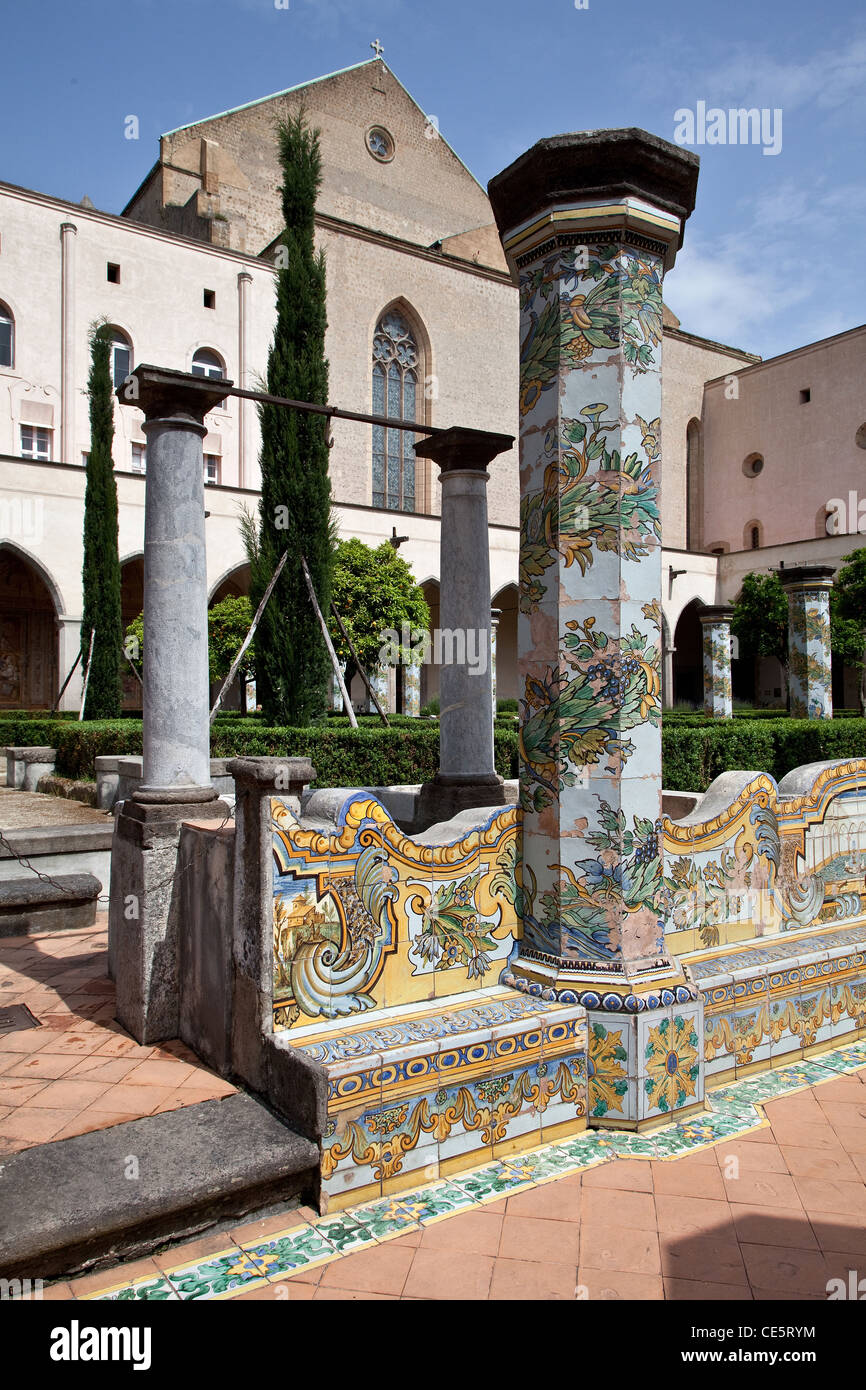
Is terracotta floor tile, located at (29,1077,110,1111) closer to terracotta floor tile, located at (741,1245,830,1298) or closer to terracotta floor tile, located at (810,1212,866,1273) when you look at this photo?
terracotta floor tile, located at (741,1245,830,1298)

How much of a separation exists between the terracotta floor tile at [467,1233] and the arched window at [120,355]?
2091cm

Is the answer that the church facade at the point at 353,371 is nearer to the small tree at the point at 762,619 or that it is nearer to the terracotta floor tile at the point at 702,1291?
the small tree at the point at 762,619

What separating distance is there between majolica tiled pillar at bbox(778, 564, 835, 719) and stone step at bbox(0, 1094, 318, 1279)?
43.9 ft

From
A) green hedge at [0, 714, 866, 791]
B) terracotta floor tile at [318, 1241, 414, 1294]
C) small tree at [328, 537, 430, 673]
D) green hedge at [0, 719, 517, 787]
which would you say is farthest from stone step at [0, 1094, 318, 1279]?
small tree at [328, 537, 430, 673]

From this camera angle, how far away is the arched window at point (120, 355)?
2041 cm

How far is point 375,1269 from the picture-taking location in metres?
2.30

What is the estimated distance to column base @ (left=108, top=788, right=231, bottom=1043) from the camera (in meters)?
3.54

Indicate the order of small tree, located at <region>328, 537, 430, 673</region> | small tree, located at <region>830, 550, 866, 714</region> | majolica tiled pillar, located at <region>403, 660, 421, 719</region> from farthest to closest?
small tree, located at <region>830, 550, 866, 714</region>, majolica tiled pillar, located at <region>403, 660, 421, 719</region>, small tree, located at <region>328, 537, 430, 673</region>

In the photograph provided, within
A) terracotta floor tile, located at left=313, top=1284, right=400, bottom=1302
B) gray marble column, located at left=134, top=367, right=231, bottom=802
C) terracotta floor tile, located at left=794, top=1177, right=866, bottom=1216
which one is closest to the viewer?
terracotta floor tile, located at left=313, top=1284, right=400, bottom=1302

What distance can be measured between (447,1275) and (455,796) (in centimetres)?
315

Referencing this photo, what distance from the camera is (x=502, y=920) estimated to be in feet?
11.2
